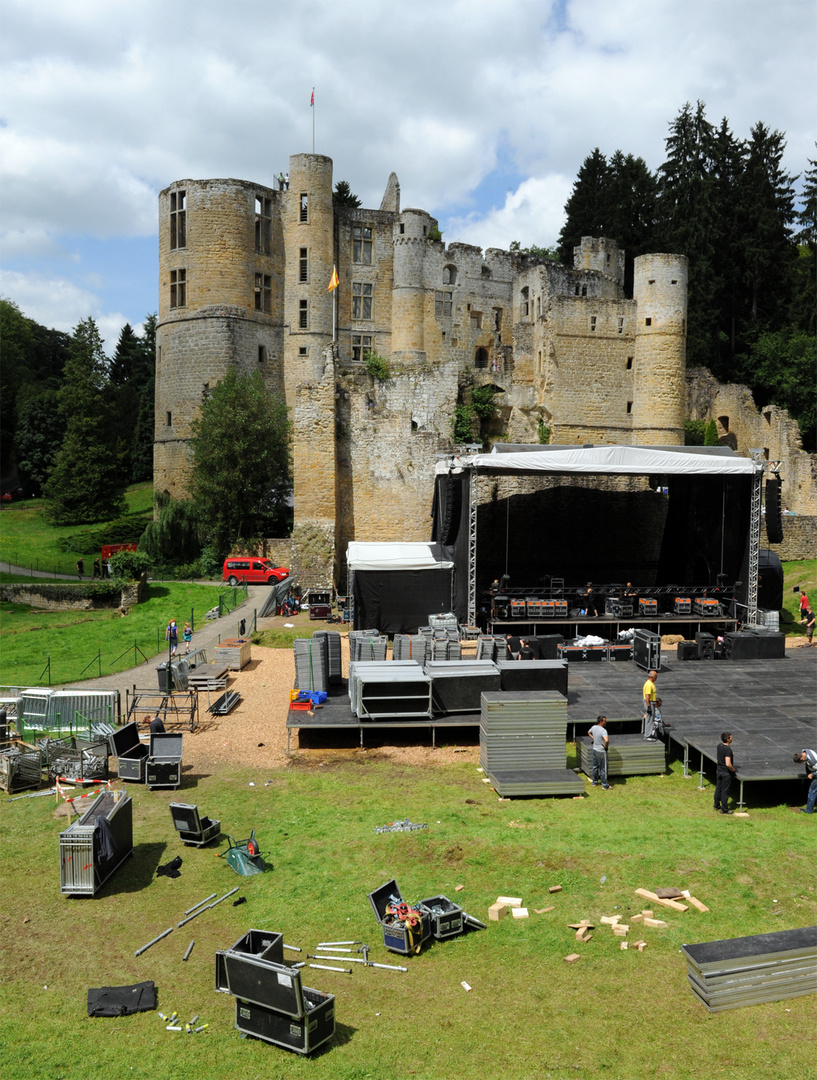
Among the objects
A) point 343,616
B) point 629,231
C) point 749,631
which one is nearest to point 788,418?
point 629,231

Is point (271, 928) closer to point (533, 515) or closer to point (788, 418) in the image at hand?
point (533, 515)

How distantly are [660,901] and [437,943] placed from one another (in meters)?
2.02

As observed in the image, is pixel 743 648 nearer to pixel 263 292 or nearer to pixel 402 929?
pixel 402 929

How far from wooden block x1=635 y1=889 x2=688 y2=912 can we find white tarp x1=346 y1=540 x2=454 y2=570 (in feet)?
41.3

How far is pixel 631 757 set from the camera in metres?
10.8

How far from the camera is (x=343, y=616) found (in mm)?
21562

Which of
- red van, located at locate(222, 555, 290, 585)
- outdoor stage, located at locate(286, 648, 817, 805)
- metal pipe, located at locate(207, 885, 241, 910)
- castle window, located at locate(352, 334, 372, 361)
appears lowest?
metal pipe, located at locate(207, 885, 241, 910)

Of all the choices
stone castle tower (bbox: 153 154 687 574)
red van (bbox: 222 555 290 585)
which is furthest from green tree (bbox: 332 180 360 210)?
red van (bbox: 222 555 290 585)

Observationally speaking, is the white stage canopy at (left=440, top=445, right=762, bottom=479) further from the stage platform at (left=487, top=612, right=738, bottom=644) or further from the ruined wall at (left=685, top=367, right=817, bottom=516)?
the ruined wall at (left=685, top=367, right=817, bottom=516)

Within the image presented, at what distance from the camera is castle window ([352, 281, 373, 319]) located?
125 feet

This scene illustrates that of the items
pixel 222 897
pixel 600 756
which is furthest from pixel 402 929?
pixel 600 756

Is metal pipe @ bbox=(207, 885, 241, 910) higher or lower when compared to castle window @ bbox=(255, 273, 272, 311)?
lower

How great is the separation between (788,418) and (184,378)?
81.7 ft

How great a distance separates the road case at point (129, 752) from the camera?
411 inches
